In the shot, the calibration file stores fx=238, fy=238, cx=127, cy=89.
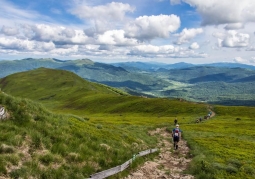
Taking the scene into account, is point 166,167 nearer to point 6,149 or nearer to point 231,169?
point 231,169

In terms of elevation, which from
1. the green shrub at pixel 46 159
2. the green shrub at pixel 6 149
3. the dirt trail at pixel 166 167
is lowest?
the dirt trail at pixel 166 167

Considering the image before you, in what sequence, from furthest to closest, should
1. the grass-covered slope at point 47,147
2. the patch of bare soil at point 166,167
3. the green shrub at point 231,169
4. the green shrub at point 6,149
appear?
1. the green shrub at point 231,169
2. the patch of bare soil at point 166,167
3. the green shrub at point 6,149
4. the grass-covered slope at point 47,147

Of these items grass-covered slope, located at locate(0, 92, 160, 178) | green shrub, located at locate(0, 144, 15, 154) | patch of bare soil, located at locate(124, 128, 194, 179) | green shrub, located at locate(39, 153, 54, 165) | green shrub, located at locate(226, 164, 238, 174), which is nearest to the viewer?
grass-covered slope, located at locate(0, 92, 160, 178)

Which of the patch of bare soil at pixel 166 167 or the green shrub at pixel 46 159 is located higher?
the green shrub at pixel 46 159

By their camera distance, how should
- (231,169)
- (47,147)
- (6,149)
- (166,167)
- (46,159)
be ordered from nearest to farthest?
(6,149), (46,159), (47,147), (231,169), (166,167)

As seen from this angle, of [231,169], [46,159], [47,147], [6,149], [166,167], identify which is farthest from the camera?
[166,167]

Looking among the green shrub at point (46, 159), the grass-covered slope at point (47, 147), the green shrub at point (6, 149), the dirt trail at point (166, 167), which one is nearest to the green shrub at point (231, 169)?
the dirt trail at point (166, 167)

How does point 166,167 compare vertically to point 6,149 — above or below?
below

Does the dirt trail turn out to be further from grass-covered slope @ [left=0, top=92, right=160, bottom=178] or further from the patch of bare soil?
grass-covered slope @ [left=0, top=92, right=160, bottom=178]

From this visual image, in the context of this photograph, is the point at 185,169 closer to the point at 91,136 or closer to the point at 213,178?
the point at 213,178

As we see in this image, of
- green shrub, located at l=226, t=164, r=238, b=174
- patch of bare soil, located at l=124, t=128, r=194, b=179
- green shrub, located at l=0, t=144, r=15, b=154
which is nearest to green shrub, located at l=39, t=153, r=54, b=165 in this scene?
green shrub, located at l=0, t=144, r=15, b=154

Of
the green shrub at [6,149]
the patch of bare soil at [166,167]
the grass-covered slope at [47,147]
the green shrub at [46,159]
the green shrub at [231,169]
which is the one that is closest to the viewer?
the grass-covered slope at [47,147]

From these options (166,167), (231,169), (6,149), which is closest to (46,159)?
(6,149)

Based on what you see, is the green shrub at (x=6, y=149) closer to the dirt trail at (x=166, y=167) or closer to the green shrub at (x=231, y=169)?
the dirt trail at (x=166, y=167)
